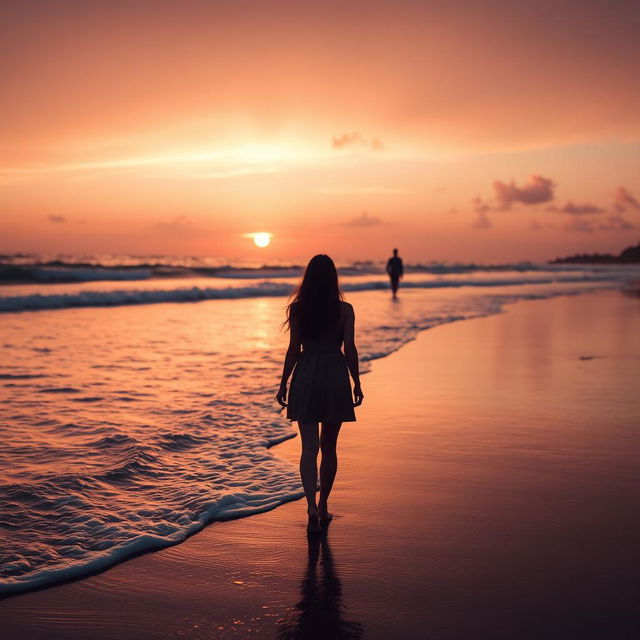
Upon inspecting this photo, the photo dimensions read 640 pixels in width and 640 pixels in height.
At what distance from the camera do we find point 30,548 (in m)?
4.25

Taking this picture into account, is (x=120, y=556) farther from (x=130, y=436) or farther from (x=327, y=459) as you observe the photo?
(x=130, y=436)

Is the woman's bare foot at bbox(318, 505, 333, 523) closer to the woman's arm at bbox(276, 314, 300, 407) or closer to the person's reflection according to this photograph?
the person's reflection

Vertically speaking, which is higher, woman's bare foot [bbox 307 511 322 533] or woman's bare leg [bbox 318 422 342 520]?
woman's bare leg [bbox 318 422 342 520]

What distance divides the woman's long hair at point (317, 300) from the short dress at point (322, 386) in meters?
0.09

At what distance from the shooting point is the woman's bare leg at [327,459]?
4.70 m

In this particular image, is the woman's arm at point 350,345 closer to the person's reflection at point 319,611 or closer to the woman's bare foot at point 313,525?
the woman's bare foot at point 313,525

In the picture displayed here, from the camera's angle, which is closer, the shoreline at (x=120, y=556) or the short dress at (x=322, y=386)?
the shoreline at (x=120, y=556)

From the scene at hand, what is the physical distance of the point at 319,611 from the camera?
3410mm

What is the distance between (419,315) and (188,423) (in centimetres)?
1456

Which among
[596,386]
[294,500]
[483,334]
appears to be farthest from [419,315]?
[294,500]

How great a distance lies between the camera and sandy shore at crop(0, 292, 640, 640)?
3.31 meters

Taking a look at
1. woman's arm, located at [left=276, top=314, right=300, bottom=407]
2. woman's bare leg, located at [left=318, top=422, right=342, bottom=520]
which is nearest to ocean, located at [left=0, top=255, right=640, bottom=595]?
woman's bare leg, located at [left=318, top=422, right=342, bottom=520]

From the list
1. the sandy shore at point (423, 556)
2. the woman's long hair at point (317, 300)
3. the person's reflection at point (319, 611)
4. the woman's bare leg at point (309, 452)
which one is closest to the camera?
the person's reflection at point (319, 611)

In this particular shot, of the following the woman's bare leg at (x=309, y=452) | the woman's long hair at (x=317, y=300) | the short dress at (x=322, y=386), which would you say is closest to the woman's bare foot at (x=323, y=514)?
the woman's bare leg at (x=309, y=452)
